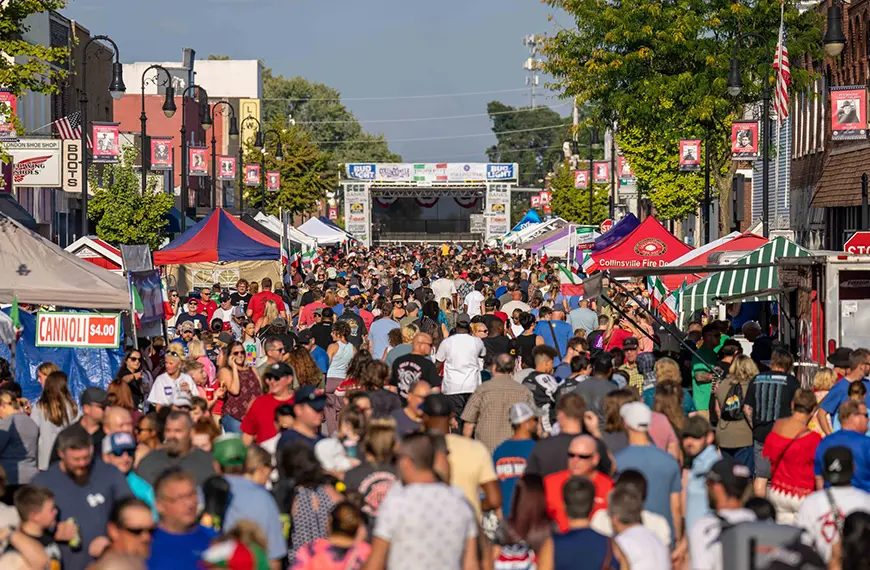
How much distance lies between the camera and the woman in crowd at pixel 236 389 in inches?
563

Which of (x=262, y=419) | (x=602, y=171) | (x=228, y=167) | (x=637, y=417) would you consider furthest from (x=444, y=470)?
(x=602, y=171)

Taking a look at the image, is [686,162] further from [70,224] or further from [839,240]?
[70,224]

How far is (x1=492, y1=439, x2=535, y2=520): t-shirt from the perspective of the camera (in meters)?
10.2

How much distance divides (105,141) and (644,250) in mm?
14678

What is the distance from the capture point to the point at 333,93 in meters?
167

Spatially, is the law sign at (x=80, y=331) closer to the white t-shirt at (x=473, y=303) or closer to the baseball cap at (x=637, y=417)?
the baseball cap at (x=637, y=417)

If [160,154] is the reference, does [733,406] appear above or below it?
below

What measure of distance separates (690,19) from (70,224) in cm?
2554

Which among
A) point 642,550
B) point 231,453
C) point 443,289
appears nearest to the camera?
point 642,550

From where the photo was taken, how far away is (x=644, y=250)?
31.0 meters

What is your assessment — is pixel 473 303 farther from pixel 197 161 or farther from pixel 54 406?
pixel 197 161

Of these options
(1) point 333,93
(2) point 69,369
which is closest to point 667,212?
(2) point 69,369

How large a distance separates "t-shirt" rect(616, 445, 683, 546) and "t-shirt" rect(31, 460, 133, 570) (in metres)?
2.98

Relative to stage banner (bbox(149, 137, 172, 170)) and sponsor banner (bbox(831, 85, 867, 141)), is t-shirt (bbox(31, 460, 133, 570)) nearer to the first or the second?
sponsor banner (bbox(831, 85, 867, 141))
